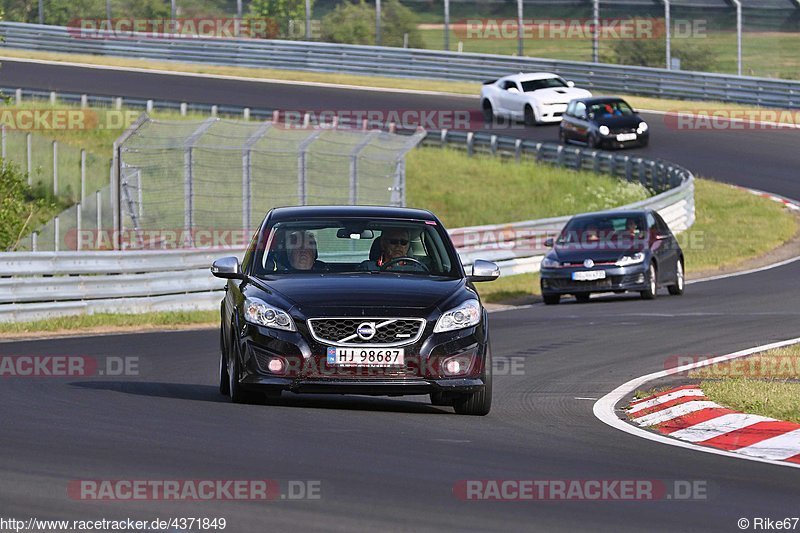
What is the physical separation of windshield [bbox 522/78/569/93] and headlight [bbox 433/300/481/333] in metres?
36.7

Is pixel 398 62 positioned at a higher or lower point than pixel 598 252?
higher

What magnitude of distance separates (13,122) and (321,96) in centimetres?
1273

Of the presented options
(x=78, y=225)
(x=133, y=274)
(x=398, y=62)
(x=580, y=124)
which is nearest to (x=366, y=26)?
(x=398, y=62)

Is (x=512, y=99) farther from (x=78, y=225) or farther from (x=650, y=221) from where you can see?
(x=78, y=225)

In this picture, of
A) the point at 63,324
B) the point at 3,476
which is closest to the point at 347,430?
the point at 3,476

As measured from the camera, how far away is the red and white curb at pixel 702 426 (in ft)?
31.2

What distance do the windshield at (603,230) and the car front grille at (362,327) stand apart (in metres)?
14.3

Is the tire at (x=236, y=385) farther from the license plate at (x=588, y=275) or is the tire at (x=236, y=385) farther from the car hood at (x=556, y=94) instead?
the car hood at (x=556, y=94)

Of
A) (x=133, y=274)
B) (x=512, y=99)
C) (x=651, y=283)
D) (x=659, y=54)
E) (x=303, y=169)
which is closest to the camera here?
(x=133, y=274)

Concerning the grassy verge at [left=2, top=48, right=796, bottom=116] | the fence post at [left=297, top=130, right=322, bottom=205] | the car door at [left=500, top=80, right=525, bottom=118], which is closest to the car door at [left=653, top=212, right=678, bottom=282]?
the fence post at [left=297, top=130, right=322, bottom=205]

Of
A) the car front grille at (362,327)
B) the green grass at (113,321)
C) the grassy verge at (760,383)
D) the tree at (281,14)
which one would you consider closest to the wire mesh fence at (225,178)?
the green grass at (113,321)

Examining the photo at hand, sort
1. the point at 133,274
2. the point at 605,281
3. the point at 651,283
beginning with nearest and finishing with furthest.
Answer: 1. the point at 133,274
2. the point at 605,281
3. the point at 651,283

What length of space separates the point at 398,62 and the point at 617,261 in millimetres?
33788

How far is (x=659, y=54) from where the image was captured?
65.8m
